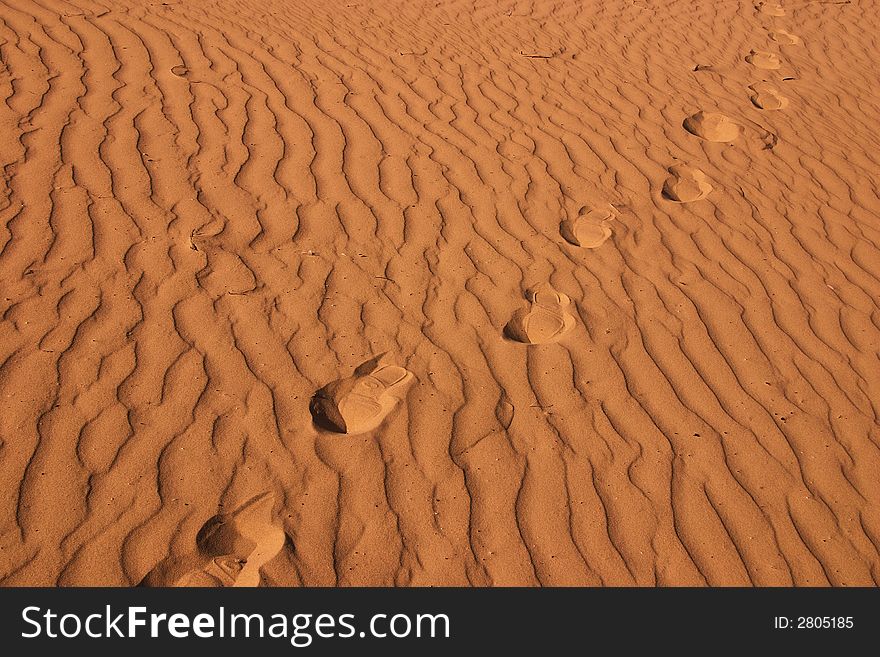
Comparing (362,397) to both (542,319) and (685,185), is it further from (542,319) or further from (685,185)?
(685,185)

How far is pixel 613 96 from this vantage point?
635 centimetres

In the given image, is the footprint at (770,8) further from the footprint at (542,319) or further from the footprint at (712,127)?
the footprint at (542,319)

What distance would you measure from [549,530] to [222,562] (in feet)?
3.81

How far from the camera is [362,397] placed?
3.14 m

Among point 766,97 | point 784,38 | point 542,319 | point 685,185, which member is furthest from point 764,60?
point 542,319

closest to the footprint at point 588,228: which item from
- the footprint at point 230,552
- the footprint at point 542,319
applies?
the footprint at point 542,319

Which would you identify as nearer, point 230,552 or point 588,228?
point 230,552

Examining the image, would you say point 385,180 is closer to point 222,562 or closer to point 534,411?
point 534,411

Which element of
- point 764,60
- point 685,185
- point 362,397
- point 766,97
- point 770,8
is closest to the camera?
point 362,397

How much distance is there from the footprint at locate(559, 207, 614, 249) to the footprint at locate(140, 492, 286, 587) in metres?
2.40

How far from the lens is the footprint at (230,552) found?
247 cm

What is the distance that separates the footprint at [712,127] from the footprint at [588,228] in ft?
5.66

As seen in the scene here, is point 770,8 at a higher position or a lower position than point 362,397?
higher

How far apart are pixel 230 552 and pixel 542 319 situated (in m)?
1.84
